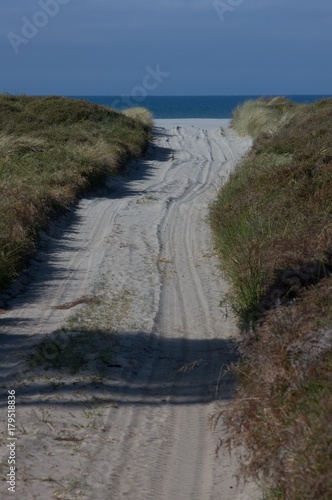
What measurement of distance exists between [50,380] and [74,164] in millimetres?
12478

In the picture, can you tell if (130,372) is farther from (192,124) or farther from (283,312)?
(192,124)

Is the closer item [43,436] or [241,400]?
[241,400]

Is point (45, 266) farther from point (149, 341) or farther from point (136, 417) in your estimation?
point (136, 417)

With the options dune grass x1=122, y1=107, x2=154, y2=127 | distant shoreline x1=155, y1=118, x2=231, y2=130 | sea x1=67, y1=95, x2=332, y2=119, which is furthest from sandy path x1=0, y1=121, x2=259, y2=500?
distant shoreline x1=155, y1=118, x2=231, y2=130

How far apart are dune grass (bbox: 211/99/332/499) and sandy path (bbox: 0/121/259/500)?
391 mm

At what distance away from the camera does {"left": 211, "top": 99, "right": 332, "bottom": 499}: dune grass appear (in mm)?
4559

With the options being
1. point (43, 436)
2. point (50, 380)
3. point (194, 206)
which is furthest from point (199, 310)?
point (194, 206)

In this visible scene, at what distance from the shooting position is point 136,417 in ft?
21.0

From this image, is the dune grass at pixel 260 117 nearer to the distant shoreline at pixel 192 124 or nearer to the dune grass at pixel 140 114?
the distant shoreline at pixel 192 124

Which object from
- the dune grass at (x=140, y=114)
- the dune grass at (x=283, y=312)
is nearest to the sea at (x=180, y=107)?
the dune grass at (x=140, y=114)

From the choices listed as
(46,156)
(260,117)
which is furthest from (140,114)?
(46,156)

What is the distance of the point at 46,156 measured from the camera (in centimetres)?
1989

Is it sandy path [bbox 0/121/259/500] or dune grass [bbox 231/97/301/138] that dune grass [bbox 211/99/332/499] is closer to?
sandy path [bbox 0/121/259/500]

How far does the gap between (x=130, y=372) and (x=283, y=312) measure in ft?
6.03
